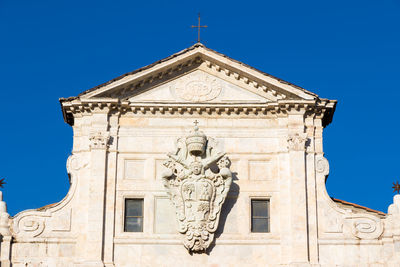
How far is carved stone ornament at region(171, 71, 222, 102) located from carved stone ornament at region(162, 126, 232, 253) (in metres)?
1.60

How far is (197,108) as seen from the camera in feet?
105

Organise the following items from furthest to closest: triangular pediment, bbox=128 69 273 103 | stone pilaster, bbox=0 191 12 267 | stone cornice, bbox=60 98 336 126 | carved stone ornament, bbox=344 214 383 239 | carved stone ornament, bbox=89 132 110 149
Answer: triangular pediment, bbox=128 69 273 103
stone cornice, bbox=60 98 336 126
carved stone ornament, bbox=89 132 110 149
carved stone ornament, bbox=344 214 383 239
stone pilaster, bbox=0 191 12 267

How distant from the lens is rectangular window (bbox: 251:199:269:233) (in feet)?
101

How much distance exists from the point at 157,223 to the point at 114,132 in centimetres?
330

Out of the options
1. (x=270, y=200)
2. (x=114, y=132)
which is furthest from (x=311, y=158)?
(x=114, y=132)

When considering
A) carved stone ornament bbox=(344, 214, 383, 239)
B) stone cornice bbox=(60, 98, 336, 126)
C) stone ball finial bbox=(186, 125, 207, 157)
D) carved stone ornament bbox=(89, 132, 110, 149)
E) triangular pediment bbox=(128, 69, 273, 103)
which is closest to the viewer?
carved stone ornament bbox=(344, 214, 383, 239)

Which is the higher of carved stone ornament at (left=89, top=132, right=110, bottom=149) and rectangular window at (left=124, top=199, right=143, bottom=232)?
carved stone ornament at (left=89, top=132, right=110, bottom=149)

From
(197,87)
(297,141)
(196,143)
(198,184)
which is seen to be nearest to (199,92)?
(197,87)

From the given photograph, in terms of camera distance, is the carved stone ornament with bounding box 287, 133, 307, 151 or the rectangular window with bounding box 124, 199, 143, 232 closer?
the rectangular window with bounding box 124, 199, 143, 232

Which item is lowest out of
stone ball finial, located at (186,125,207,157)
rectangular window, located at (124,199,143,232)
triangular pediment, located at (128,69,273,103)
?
rectangular window, located at (124,199,143,232)

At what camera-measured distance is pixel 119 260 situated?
99.1ft

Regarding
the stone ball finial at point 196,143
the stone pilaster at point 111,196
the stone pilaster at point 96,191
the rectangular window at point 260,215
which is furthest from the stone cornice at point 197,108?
the rectangular window at point 260,215

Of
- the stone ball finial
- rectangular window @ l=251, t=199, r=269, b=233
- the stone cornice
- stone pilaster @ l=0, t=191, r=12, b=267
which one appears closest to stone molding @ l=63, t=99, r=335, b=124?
the stone cornice

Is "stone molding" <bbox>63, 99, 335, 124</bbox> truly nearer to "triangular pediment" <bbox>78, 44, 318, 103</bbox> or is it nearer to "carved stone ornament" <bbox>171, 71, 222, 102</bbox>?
"triangular pediment" <bbox>78, 44, 318, 103</bbox>
